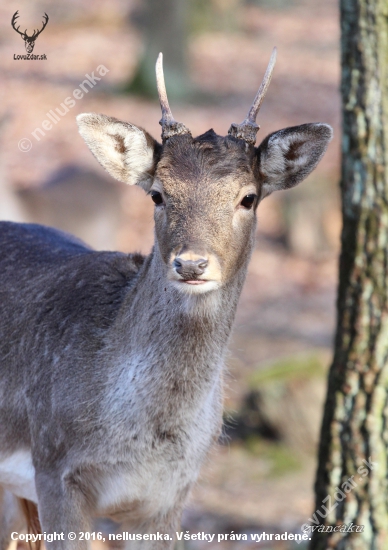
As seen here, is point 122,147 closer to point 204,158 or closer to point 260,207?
point 204,158

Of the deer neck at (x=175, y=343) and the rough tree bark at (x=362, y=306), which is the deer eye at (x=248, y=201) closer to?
the deer neck at (x=175, y=343)

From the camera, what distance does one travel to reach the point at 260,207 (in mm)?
14141

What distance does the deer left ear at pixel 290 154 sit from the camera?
13.6 feet

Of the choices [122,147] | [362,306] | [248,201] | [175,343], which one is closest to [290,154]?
[248,201]

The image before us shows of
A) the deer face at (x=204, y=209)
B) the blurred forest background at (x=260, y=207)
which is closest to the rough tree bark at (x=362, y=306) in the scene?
the blurred forest background at (x=260, y=207)

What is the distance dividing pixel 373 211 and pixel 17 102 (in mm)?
11912

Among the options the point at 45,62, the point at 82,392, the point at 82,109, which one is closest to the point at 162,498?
the point at 82,392

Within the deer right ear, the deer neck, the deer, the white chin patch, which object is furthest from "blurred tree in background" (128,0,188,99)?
the white chin patch

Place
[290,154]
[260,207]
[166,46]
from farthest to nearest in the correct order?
[166,46]
[260,207]
[290,154]

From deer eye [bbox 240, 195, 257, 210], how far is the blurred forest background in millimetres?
1343

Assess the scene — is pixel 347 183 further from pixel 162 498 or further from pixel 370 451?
pixel 162 498

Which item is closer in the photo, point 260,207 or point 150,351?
point 150,351

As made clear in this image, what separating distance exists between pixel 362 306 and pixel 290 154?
1.03 m

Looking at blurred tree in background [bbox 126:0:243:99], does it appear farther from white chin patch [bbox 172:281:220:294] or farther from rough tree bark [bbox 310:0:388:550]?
white chin patch [bbox 172:281:220:294]
